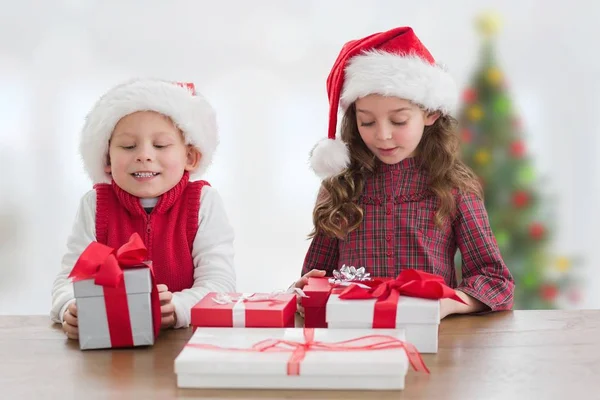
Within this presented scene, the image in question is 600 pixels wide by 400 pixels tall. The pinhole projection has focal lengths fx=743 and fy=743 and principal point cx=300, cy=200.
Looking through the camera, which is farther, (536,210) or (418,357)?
(536,210)

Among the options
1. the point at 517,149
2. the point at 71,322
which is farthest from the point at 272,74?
the point at 71,322

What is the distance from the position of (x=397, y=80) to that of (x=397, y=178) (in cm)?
26

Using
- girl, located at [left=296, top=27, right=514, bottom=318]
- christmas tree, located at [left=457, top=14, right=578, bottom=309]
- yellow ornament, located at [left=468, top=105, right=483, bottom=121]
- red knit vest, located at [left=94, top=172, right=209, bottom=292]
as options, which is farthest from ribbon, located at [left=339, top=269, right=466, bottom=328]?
yellow ornament, located at [left=468, top=105, right=483, bottom=121]

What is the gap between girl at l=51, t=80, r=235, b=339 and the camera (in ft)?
5.52

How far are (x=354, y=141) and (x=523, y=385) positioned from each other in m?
0.88

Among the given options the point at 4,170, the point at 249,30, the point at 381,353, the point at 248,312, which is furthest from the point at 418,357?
the point at 4,170

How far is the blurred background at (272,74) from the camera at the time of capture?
149 inches

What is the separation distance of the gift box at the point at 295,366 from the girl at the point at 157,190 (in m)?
0.45

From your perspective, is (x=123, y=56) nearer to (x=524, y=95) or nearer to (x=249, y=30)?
(x=249, y=30)

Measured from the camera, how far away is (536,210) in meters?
3.36

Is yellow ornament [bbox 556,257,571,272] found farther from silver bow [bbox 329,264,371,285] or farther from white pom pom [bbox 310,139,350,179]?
silver bow [bbox 329,264,371,285]

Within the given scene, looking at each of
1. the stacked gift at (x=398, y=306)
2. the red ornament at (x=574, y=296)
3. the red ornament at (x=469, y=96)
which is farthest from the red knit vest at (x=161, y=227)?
the red ornament at (x=574, y=296)

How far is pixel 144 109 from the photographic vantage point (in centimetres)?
169

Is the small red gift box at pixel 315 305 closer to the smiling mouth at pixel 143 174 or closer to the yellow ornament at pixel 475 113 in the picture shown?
the smiling mouth at pixel 143 174
